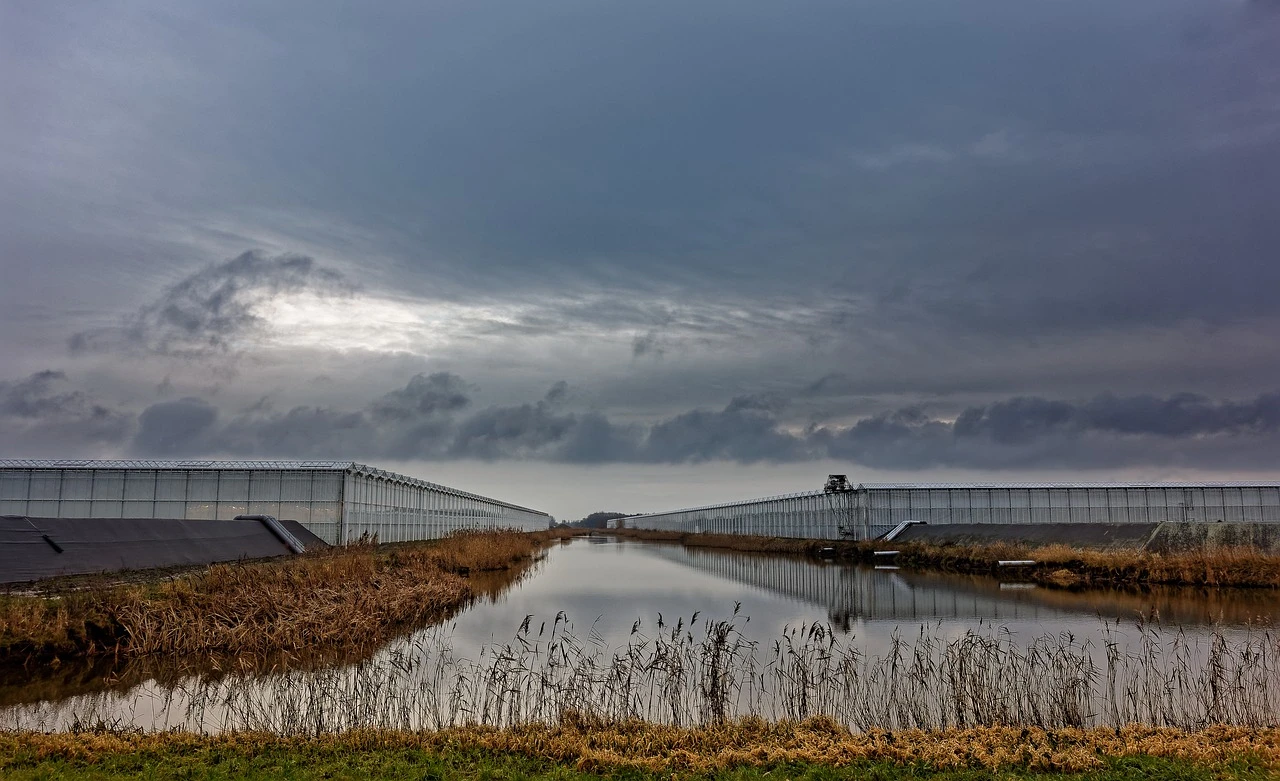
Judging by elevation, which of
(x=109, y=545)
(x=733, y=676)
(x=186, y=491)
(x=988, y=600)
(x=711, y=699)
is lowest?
(x=988, y=600)

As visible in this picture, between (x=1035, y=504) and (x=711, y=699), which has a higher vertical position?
(x=1035, y=504)

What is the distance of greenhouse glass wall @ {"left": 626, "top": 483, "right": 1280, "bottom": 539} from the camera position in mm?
56000

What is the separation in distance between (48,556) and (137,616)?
10.3 meters

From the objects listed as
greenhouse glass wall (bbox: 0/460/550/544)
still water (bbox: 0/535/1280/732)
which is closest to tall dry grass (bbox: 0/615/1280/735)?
still water (bbox: 0/535/1280/732)

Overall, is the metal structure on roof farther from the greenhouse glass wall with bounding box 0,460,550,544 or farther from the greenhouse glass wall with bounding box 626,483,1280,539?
the greenhouse glass wall with bounding box 626,483,1280,539

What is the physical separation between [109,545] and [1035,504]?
177ft

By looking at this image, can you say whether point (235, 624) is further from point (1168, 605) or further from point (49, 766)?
point (1168, 605)

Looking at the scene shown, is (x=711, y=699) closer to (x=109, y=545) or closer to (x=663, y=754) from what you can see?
(x=663, y=754)

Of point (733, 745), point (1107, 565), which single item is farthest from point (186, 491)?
point (1107, 565)

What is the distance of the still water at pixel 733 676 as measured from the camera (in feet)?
35.1

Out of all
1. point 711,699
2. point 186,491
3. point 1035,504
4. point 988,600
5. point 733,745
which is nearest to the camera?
point 733,745

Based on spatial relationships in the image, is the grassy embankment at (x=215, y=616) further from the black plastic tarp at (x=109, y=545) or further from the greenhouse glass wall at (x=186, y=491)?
the greenhouse glass wall at (x=186, y=491)

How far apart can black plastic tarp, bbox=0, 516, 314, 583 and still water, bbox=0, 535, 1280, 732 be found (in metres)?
10.9

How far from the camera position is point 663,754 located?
8.58 meters
